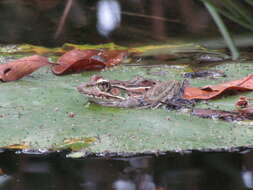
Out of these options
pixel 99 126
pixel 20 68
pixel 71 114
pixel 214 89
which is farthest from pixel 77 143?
pixel 20 68

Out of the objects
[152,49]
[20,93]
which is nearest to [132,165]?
[20,93]

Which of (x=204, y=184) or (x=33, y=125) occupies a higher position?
(x=204, y=184)

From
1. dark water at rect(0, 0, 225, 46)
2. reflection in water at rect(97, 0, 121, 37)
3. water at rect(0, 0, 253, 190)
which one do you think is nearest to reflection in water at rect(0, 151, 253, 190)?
water at rect(0, 0, 253, 190)

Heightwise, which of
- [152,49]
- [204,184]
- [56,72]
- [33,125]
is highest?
[204,184]

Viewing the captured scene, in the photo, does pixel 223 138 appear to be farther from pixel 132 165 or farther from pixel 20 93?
pixel 20 93

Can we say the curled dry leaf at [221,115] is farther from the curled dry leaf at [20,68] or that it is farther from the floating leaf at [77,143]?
the curled dry leaf at [20,68]

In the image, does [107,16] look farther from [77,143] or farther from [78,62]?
[77,143]
